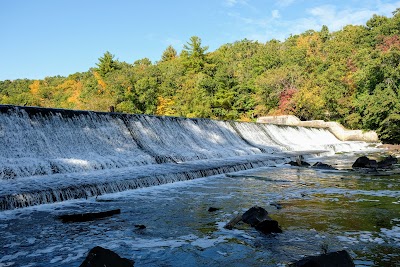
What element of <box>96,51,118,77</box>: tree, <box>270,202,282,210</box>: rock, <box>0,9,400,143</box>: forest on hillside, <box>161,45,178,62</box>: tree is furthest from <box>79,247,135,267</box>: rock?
<box>161,45,178,62</box>: tree

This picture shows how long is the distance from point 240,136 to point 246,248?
19.0 m

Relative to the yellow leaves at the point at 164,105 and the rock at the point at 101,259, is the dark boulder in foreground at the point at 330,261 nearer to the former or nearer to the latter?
the rock at the point at 101,259

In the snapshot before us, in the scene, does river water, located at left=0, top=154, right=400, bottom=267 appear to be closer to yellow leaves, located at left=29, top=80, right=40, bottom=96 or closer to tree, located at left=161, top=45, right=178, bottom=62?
yellow leaves, located at left=29, top=80, right=40, bottom=96

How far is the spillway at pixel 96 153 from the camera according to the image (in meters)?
8.78

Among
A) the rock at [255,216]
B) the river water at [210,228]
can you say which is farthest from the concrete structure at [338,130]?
the rock at [255,216]

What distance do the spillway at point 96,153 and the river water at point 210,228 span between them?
51cm

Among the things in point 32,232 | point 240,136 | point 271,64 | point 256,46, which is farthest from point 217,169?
point 256,46

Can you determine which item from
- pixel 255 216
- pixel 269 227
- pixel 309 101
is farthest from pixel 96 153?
pixel 309 101

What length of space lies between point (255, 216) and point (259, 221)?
182 millimetres

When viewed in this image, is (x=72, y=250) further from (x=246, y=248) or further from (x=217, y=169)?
(x=217, y=169)

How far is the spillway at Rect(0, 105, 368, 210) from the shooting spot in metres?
8.78

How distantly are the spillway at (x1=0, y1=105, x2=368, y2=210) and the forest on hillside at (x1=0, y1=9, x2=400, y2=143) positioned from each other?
55.8 ft

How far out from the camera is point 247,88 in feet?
150

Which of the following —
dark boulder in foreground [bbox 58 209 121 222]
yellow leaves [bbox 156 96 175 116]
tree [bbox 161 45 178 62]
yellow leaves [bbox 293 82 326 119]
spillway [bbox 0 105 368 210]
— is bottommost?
dark boulder in foreground [bbox 58 209 121 222]
